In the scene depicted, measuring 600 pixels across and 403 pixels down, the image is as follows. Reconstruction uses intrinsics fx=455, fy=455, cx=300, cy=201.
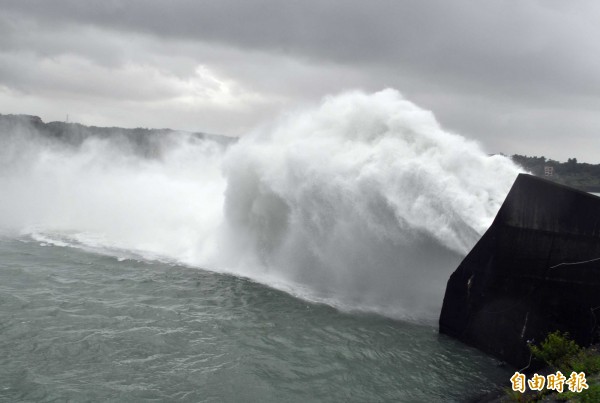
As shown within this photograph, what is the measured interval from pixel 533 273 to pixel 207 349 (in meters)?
8.07

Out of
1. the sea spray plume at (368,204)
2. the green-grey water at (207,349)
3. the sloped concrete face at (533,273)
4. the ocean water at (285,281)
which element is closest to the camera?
the green-grey water at (207,349)

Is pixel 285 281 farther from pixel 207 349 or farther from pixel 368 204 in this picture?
pixel 207 349

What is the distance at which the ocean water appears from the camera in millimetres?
9391

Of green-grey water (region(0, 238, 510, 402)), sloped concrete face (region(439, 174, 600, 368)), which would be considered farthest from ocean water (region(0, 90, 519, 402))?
sloped concrete face (region(439, 174, 600, 368))

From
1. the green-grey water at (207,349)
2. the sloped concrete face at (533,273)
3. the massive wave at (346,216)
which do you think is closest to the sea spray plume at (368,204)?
the massive wave at (346,216)

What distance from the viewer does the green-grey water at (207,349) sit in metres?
8.84

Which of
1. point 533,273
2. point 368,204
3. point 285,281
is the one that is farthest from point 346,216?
point 533,273

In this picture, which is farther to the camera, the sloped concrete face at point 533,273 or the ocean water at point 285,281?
the sloped concrete face at point 533,273

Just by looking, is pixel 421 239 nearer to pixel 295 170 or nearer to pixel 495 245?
pixel 495 245

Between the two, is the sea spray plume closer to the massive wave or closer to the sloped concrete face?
the massive wave

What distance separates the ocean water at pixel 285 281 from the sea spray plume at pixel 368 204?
49 millimetres

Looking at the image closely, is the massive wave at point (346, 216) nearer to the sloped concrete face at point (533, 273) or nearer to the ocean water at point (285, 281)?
the ocean water at point (285, 281)

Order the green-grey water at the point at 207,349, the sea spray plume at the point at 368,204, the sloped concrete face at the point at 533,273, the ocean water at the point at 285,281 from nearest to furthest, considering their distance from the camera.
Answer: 1. the green-grey water at the point at 207,349
2. the ocean water at the point at 285,281
3. the sloped concrete face at the point at 533,273
4. the sea spray plume at the point at 368,204

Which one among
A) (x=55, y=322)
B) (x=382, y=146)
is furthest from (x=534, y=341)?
(x=55, y=322)
